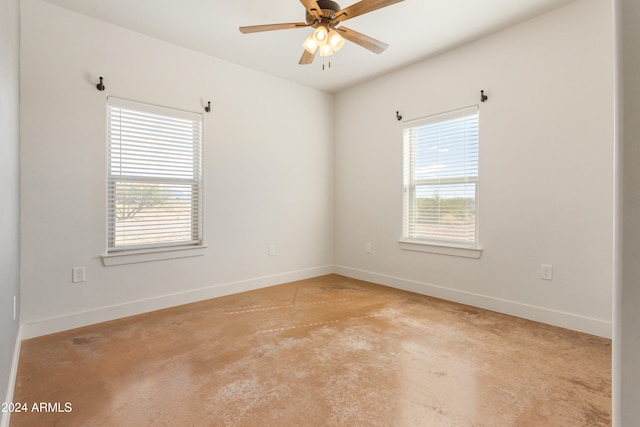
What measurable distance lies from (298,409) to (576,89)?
10.7 feet

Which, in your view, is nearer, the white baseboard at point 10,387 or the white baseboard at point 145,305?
the white baseboard at point 10,387

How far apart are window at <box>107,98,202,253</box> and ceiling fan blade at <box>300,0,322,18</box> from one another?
1.89 meters

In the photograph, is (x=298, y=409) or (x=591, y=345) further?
(x=591, y=345)

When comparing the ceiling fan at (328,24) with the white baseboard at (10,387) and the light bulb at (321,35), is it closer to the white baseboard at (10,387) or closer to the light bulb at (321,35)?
the light bulb at (321,35)

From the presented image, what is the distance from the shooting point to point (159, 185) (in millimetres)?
3363

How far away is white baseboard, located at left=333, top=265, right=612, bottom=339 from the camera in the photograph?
267 cm

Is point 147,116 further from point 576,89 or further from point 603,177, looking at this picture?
point 603,177

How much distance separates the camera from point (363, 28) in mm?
3080

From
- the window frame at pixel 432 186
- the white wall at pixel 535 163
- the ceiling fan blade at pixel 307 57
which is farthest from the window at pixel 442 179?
the ceiling fan blade at pixel 307 57

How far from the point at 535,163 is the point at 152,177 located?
375cm

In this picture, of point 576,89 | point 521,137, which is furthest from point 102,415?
point 576,89

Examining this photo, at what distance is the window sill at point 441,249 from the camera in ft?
11.2

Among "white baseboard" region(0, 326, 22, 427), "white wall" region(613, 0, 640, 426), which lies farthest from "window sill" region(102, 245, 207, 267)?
"white wall" region(613, 0, 640, 426)

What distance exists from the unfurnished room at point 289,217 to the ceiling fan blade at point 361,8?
3 centimetres
